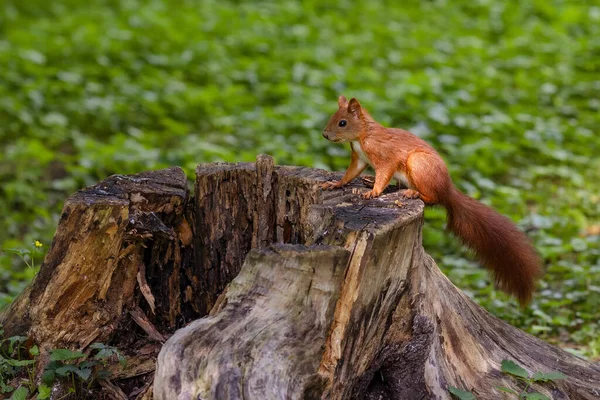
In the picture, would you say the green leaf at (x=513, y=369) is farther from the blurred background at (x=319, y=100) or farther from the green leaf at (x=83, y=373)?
the green leaf at (x=83, y=373)

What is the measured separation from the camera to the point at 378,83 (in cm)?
884

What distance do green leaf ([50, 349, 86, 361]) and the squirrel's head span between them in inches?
55.6

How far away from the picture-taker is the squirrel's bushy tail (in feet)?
11.8

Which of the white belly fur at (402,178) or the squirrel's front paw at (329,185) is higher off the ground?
the white belly fur at (402,178)

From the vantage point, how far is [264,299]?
2.71m

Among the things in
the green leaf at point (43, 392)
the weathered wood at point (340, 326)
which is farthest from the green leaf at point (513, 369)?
the green leaf at point (43, 392)

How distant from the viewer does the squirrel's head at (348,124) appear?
3.60 meters

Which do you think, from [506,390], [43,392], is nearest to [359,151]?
[506,390]

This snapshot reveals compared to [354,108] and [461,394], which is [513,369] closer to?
[461,394]

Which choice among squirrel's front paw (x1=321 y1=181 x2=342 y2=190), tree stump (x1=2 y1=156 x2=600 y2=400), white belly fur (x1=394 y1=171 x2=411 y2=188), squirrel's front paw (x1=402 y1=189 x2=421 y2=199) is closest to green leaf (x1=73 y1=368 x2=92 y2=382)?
tree stump (x1=2 y1=156 x2=600 y2=400)

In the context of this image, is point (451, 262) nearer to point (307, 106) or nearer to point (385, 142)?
point (385, 142)

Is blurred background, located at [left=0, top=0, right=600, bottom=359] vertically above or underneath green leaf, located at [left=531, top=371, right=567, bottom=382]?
above

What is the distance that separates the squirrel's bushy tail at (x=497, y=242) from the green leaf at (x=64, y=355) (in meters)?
1.66

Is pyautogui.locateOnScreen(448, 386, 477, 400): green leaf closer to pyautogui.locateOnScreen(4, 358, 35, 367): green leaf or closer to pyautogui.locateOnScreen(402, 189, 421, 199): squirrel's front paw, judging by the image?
pyautogui.locateOnScreen(402, 189, 421, 199): squirrel's front paw
